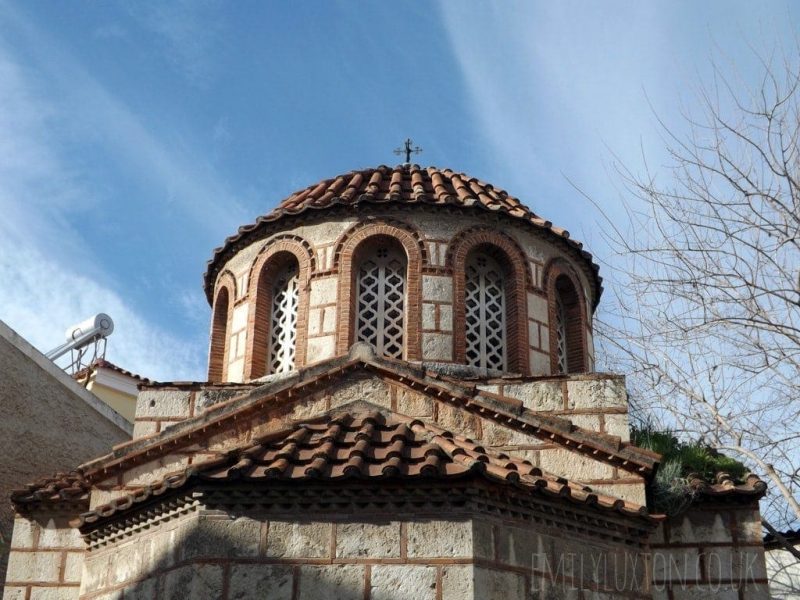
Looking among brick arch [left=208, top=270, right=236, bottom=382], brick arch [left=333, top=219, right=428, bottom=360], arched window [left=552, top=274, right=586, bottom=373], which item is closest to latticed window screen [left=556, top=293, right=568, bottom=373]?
arched window [left=552, top=274, right=586, bottom=373]

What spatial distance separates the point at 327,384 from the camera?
8797 millimetres

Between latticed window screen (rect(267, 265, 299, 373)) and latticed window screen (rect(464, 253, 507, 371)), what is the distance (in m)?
1.89

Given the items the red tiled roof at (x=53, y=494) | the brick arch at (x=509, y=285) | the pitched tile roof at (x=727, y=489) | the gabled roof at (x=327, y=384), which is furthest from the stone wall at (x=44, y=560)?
the pitched tile roof at (x=727, y=489)

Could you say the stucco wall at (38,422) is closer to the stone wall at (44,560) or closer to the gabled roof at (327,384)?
the stone wall at (44,560)

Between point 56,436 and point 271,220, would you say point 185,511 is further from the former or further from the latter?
point 56,436

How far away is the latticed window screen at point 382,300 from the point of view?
10.5 meters

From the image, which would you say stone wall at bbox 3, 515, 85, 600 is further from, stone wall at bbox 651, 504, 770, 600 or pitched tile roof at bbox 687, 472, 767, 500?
pitched tile roof at bbox 687, 472, 767, 500

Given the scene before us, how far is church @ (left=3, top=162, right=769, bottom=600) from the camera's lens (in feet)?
23.4

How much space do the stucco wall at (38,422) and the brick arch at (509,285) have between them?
5.72 meters

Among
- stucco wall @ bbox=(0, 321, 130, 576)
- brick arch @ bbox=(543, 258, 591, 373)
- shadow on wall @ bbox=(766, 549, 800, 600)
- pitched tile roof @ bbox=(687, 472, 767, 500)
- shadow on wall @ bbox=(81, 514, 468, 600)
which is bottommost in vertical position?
shadow on wall @ bbox=(81, 514, 468, 600)

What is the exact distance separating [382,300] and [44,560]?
4171 millimetres

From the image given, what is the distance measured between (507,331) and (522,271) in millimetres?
697

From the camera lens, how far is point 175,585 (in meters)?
7.28

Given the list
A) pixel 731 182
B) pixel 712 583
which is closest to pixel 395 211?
pixel 731 182
